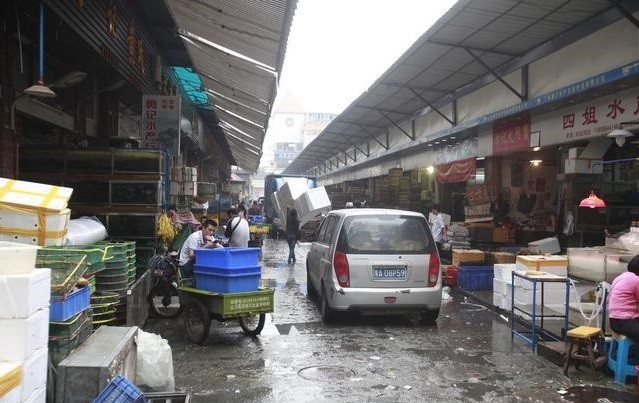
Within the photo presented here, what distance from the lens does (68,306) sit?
434cm

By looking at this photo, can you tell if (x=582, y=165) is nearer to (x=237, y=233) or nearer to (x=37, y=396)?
(x=237, y=233)

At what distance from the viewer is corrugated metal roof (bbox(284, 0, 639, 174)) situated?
31.0 ft

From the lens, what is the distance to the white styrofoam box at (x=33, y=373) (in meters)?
3.22

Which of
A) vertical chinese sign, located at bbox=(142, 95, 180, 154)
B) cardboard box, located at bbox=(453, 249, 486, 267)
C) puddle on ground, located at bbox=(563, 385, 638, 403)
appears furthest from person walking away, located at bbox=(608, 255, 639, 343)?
vertical chinese sign, located at bbox=(142, 95, 180, 154)

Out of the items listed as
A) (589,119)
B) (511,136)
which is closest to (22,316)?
(589,119)

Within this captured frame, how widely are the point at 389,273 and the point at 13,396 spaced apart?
243 inches

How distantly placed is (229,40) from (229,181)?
32469 millimetres

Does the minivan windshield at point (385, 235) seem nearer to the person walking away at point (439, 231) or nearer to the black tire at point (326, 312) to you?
the black tire at point (326, 312)

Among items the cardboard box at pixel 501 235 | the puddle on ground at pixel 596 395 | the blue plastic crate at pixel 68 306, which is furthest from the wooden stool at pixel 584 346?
the cardboard box at pixel 501 235

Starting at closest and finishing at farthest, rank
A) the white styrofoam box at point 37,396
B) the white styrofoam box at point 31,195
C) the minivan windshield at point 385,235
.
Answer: the white styrofoam box at point 37,396, the white styrofoam box at point 31,195, the minivan windshield at point 385,235

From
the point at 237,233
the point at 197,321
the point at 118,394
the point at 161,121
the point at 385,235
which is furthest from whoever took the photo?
the point at 237,233

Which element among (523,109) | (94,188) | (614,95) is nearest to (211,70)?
(94,188)

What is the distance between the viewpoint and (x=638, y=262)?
596 centimetres

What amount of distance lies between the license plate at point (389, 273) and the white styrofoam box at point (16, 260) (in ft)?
19.1
